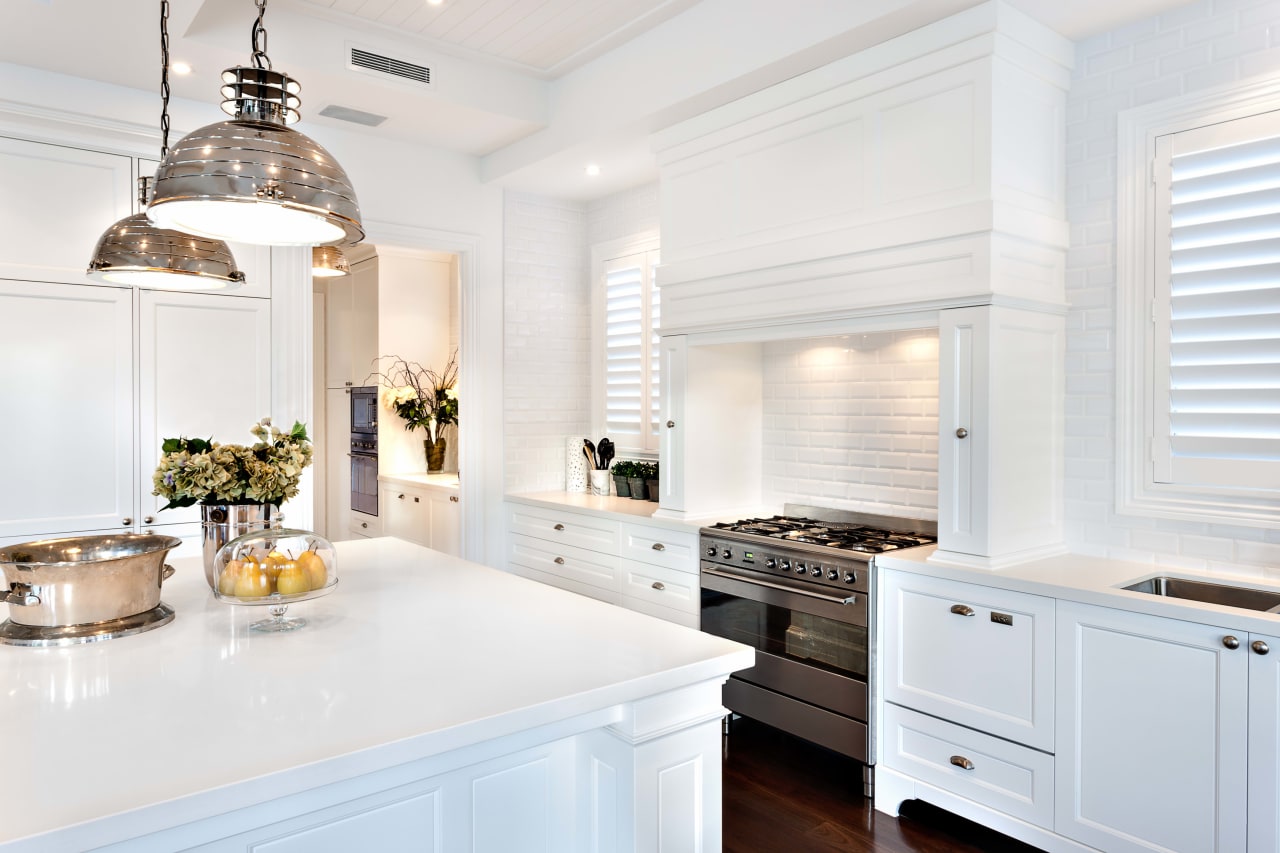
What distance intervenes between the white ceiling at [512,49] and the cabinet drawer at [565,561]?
7.15 ft

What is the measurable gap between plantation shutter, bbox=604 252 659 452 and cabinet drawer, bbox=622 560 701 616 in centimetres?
102

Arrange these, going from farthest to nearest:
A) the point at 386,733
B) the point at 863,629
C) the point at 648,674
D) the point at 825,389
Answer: the point at 825,389
the point at 863,629
the point at 648,674
the point at 386,733

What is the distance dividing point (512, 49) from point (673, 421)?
1.98m

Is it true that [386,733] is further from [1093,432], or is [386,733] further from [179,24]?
[179,24]

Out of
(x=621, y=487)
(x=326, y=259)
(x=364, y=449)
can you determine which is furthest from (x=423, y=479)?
(x=326, y=259)

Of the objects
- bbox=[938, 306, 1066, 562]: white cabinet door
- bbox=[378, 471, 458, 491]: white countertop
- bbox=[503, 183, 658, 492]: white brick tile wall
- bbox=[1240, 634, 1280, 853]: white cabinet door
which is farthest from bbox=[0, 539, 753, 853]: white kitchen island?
bbox=[378, 471, 458, 491]: white countertop

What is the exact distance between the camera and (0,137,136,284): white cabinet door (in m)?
3.63

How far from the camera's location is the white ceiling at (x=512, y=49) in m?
3.06

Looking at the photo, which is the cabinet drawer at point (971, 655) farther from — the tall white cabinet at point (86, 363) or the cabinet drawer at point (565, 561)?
the tall white cabinet at point (86, 363)

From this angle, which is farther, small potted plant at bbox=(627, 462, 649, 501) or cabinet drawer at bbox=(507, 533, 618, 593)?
small potted plant at bbox=(627, 462, 649, 501)

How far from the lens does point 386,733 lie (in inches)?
53.2

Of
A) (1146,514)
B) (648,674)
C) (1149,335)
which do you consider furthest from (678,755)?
(1149,335)

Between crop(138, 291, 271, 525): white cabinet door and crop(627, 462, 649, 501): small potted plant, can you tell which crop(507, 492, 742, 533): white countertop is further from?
crop(138, 291, 271, 525): white cabinet door

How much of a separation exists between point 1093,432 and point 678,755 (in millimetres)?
2201
